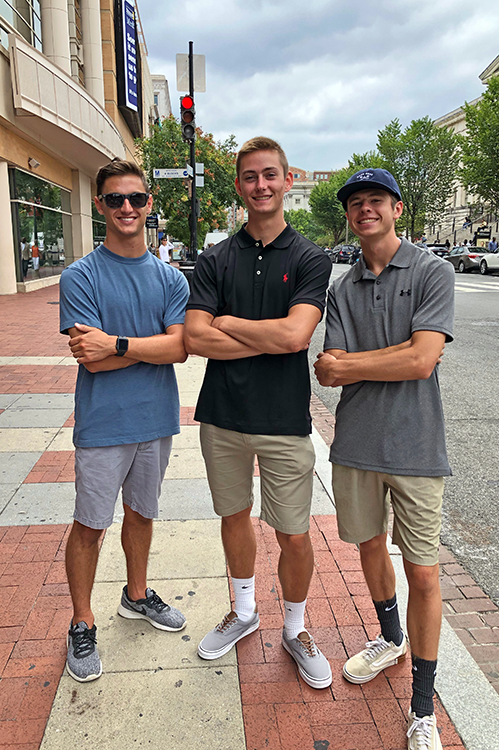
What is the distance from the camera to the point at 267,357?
243 centimetres

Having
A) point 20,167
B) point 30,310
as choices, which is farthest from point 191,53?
point 20,167

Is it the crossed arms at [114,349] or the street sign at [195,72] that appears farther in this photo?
the street sign at [195,72]

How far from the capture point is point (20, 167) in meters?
18.5

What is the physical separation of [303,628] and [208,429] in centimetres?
99

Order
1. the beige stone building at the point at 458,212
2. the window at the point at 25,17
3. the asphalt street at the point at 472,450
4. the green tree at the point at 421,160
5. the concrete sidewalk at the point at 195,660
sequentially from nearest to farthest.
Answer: the concrete sidewalk at the point at 195,660 → the asphalt street at the point at 472,450 → the window at the point at 25,17 → the green tree at the point at 421,160 → the beige stone building at the point at 458,212

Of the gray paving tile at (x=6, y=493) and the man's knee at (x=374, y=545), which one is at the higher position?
the man's knee at (x=374, y=545)

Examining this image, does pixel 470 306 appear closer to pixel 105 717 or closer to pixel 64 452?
pixel 64 452

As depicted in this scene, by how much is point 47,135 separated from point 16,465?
18.7 metres

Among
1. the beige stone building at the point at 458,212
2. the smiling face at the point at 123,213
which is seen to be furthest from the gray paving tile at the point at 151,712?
the beige stone building at the point at 458,212

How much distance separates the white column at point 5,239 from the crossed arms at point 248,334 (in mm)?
16689

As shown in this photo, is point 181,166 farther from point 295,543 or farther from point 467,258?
point 295,543

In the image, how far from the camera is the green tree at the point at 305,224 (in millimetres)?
110875

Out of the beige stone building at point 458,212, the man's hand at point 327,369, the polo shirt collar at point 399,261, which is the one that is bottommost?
the man's hand at point 327,369

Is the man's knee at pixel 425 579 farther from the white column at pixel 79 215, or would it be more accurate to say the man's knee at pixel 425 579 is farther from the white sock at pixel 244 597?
the white column at pixel 79 215
